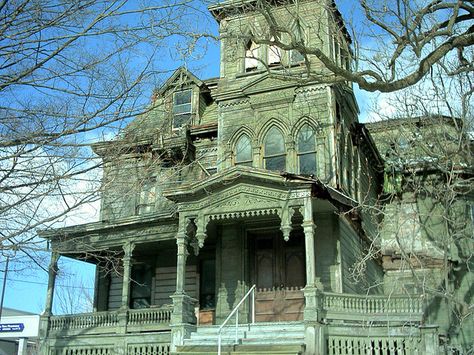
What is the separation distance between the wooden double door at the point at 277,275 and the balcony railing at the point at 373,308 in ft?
7.85

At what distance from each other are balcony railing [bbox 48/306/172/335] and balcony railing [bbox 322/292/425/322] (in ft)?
16.5

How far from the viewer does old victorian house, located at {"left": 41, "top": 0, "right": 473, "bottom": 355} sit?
14.2m

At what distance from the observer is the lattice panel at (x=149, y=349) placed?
15.8 meters

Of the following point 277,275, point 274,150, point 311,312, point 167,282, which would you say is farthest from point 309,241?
point 167,282

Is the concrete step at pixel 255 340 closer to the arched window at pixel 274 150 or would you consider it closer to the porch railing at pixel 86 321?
the porch railing at pixel 86 321

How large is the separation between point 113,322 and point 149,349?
2306 mm

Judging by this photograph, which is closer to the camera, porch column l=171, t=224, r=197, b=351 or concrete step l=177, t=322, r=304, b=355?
concrete step l=177, t=322, r=304, b=355

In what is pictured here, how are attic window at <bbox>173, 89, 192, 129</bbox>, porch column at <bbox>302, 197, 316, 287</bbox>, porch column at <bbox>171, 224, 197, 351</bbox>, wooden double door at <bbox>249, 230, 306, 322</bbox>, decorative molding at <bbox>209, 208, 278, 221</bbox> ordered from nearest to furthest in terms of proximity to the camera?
porch column at <bbox>302, 197, 316, 287</bbox> → porch column at <bbox>171, 224, 197, 351</bbox> → decorative molding at <bbox>209, 208, 278, 221</bbox> → wooden double door at <bbox>249, 230, 306, 322</bbox> → attic window at <bbox>173, 89, 192, 129</bbox>

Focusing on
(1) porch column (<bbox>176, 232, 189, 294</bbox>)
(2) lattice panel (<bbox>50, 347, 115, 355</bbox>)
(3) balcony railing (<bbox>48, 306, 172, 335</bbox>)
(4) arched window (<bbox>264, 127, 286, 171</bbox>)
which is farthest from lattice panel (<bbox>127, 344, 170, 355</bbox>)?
(4) arched window (<bbox>264, 127, 286, 171</bbox>)

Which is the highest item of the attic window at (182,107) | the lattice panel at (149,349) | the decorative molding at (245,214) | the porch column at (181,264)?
the attic window at (182,107)

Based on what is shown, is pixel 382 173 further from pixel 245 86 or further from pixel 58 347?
pixel 58 347

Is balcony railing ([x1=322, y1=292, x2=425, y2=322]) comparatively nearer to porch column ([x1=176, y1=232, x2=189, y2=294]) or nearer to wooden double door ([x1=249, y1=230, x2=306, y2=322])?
wooden double door ([x1=249, y1=230, x2=306, y2=322])

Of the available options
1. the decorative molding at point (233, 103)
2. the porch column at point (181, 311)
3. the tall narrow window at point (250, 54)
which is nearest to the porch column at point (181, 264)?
the porch column at point (181, 311)

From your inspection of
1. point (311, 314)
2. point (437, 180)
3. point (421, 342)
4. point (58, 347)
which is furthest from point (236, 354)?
point (437, 180)
